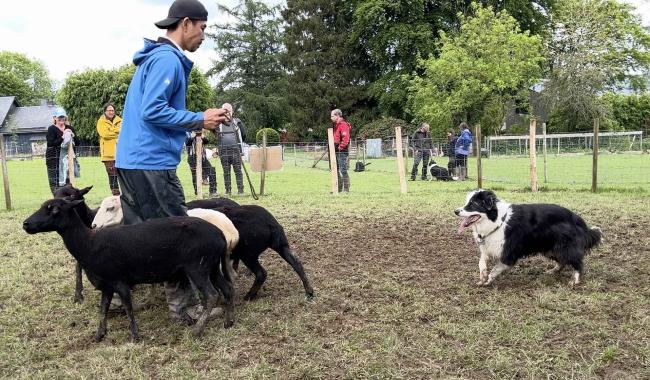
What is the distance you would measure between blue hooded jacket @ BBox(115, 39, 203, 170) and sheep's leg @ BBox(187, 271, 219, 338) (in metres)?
0.88

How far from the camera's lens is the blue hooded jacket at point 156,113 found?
396 centimetres

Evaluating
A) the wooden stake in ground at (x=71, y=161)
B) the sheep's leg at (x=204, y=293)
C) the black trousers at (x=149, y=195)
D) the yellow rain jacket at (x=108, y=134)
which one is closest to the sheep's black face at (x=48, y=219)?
the black trousers at (x=149, y=195)

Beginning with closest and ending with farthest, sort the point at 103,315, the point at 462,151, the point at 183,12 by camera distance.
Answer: the point at 183,12, the point at 103,315, the point at 462,151

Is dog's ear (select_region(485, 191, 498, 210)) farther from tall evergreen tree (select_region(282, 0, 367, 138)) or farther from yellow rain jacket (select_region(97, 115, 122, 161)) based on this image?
tall evergreen tree (select_region(282, 0, 367, 138))

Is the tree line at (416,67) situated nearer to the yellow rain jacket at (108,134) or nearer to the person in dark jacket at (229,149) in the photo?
the person in dark jacket at (229,149)

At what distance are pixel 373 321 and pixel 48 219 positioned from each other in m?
2.70

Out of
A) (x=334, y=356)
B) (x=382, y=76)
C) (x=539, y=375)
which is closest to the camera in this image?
(x=539, y=375)

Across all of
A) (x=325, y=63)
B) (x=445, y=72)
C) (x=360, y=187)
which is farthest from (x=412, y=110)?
(x=360, y=187)

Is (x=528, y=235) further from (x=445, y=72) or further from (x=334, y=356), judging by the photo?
(x=445, y=72)

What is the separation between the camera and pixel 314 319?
454 centimetres

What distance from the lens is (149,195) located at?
4.27 metres

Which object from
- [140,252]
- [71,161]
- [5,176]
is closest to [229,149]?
[71,161]

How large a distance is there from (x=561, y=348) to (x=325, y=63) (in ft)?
157

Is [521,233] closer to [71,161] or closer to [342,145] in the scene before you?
[342,145]
